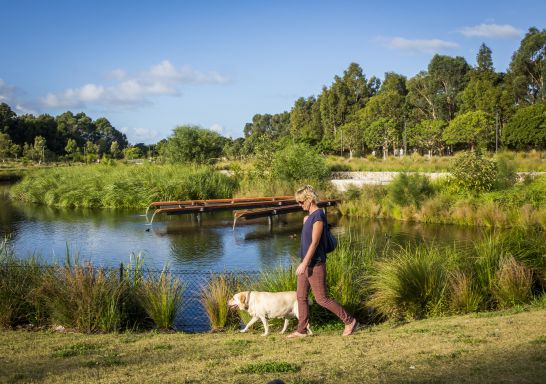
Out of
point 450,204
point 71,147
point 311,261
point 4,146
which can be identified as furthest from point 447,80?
point 311,261

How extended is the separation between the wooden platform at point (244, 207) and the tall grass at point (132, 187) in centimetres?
459

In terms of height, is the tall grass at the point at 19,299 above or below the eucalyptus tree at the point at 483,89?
below

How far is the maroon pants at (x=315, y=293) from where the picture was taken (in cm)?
693

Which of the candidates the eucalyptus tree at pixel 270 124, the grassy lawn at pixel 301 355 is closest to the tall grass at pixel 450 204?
the grassy lawn at pixel 301 355

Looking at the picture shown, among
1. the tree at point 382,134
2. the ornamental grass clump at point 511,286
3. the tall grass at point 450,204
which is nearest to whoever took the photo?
the ornamental grass clump at point 511,286

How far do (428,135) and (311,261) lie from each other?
55216 mm

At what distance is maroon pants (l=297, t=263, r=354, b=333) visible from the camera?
6.93 m

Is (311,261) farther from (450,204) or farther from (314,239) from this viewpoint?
(450,204)

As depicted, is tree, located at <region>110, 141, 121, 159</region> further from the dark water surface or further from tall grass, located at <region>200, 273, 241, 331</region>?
tall grass, located at <region>200, 273, 241, 331</region>

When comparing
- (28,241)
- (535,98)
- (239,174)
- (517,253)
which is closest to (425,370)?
(517,253)

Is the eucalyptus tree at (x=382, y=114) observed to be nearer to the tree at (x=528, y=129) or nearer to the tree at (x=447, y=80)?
the tree at (x=447, y=80)

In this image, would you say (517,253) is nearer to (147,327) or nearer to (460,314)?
(460,314)

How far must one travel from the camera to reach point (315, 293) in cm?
706

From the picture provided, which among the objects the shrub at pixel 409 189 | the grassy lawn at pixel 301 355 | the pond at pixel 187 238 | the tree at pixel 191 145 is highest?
the tree at pixel 191 145
